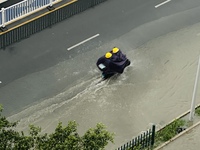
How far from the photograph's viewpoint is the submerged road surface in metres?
27.0

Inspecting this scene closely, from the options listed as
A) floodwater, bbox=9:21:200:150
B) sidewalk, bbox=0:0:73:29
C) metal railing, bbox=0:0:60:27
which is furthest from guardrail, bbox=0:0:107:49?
floodwater, bbox=9:21:200:150

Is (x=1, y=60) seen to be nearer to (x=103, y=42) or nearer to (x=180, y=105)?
(x=103, y=42)

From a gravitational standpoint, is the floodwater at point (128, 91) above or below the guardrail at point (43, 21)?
below

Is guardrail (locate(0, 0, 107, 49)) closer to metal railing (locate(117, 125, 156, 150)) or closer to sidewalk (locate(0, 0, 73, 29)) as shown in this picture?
sidewalk (locate(0, 0, 73, 29))

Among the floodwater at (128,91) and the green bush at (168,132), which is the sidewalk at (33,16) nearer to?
the floodwater at (128,91)

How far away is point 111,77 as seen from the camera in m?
28.6

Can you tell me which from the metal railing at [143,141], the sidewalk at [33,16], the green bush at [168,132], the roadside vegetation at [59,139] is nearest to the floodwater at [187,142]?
the green bush at [168,132]

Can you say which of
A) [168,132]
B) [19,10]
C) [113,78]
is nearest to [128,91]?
[113,78]

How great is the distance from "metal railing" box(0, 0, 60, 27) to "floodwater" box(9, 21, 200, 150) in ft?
10.8

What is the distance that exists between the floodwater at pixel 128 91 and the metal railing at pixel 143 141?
2.84ft

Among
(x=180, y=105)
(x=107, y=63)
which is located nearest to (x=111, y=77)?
(x=107, y=63)

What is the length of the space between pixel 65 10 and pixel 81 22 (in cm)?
100

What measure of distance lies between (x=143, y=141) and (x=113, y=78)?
4286 millimetres

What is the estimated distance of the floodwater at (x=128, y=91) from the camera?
1051 inches
